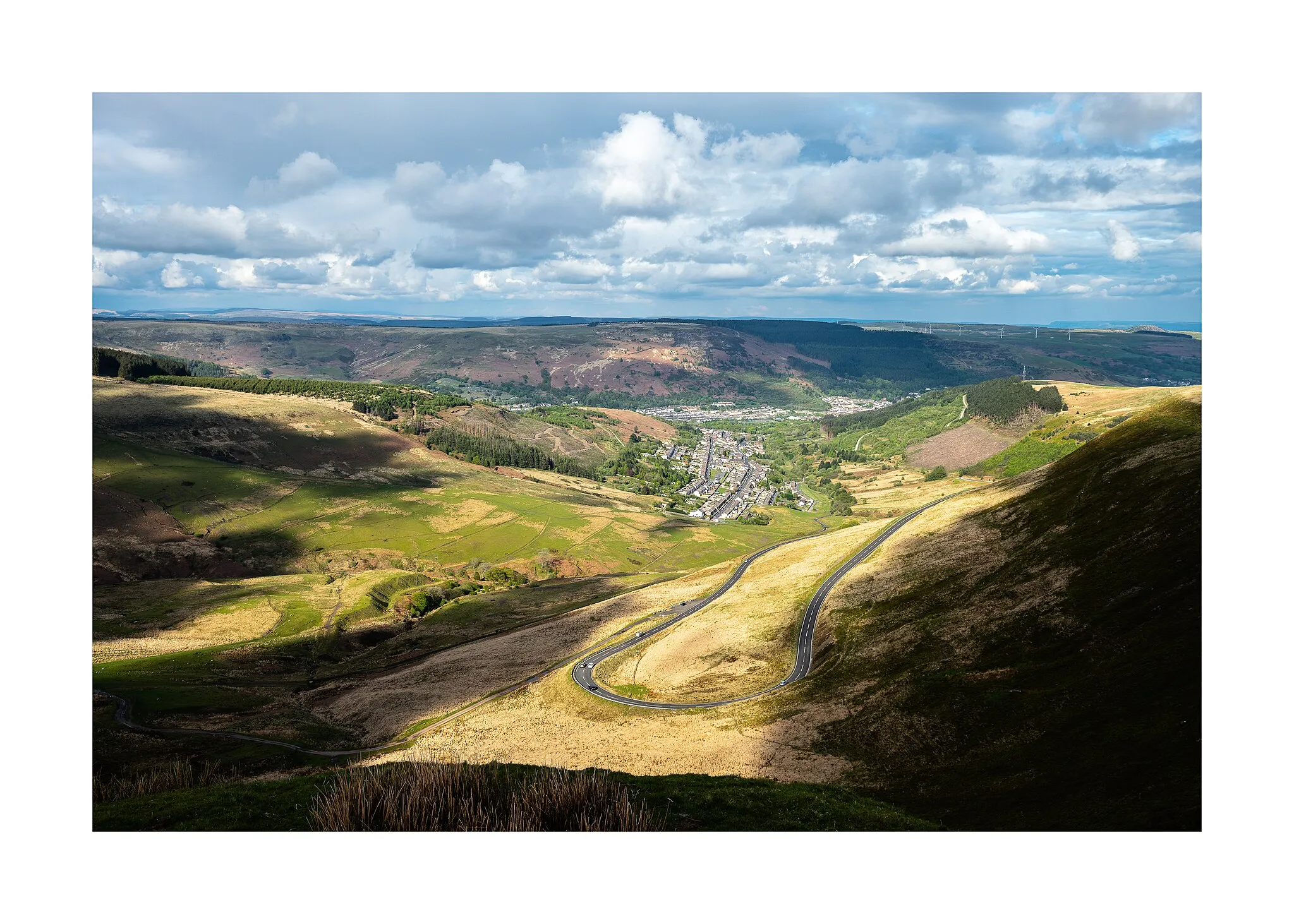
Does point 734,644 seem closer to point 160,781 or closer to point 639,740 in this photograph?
point 639,740

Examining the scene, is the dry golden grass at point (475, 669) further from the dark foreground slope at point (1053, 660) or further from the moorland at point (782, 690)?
the dark foreground slope at point (1053, 660)

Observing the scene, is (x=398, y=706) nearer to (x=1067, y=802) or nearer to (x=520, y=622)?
(x=520, y=622)

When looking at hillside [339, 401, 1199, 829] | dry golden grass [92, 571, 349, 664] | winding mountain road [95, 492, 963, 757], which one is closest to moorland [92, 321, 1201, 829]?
hillside [339, 401, 1199, 829]

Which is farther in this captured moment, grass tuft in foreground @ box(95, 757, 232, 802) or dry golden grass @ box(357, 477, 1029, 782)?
dry golden grass @ box(357, 477, 1029, 782)

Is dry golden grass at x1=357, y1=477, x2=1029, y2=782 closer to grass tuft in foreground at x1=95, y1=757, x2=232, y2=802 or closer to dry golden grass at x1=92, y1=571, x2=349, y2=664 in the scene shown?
grass tuft in foreground at x1=95, y1=757, x2=232, y2=802

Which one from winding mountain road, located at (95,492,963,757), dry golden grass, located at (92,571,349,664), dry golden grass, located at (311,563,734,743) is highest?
winding mountain road, located at (95,492,963,757)

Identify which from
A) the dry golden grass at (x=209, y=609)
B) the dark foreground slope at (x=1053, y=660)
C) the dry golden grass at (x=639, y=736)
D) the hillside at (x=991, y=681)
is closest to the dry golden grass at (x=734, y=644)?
the hillside at (x=991, y=681)
